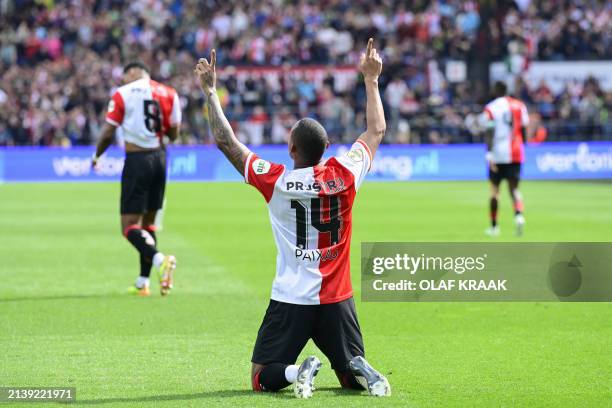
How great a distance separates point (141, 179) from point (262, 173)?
211 inches

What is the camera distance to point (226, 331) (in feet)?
33.6

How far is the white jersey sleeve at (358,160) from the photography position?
7398 millimetres

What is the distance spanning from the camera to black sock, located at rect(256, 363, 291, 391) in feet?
24.2

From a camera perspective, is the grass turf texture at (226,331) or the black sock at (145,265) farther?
the black sock at (145,265)

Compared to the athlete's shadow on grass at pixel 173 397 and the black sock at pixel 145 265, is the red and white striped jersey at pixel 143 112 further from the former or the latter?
the athlete's shadow on grass at pixel 173 397

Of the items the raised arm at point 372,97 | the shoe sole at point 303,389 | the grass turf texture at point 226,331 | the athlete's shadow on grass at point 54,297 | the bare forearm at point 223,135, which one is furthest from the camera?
the athlete's shadow on grass at point 54,297

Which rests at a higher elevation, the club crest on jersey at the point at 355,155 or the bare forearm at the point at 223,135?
the bare forearm at the point at 223,135

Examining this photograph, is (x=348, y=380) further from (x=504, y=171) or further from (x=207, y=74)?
(x=504, y=171)

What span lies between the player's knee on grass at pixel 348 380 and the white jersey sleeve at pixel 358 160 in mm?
1171

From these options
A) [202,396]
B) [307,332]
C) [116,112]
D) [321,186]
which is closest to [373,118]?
[321,186]

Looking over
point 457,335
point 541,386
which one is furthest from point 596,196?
point 541,386

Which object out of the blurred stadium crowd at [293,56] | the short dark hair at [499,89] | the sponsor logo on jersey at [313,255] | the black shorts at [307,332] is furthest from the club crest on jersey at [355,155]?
the blurred stadium crowd at [293,56]

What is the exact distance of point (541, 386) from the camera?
781cm

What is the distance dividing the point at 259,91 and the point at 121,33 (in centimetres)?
573
